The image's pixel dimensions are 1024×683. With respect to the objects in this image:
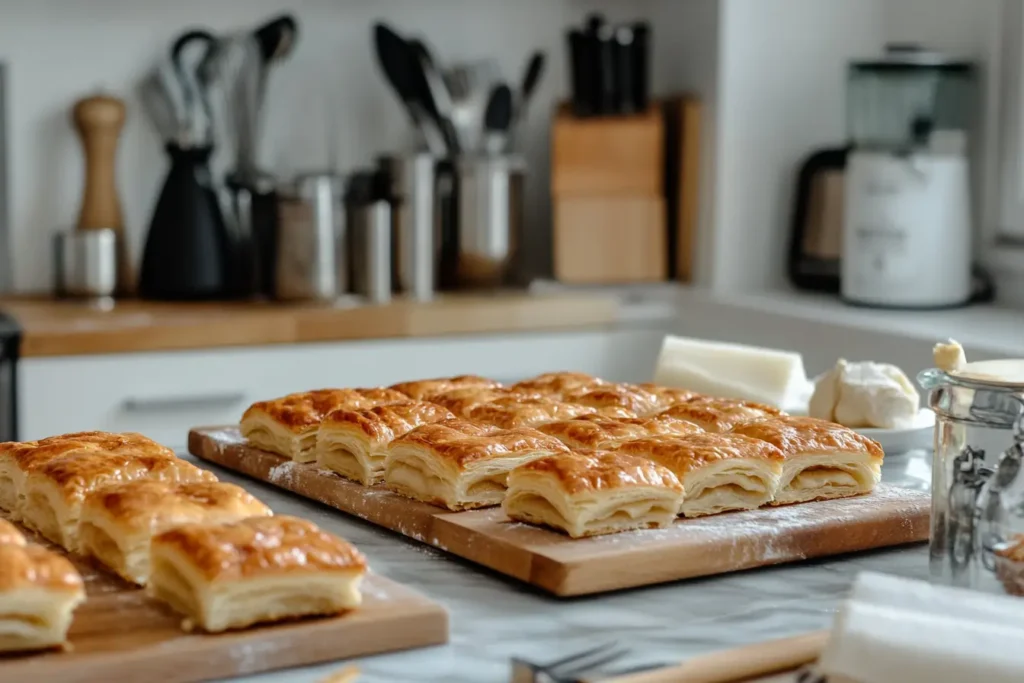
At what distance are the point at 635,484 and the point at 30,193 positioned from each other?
88.3 inches

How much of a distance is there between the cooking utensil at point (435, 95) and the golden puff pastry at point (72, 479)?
198 cm

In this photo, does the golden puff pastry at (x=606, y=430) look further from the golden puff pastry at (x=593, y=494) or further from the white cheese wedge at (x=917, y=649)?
the white cheese wedge at (x=917, y=649)

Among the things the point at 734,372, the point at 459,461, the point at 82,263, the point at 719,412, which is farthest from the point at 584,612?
the point at 82,263

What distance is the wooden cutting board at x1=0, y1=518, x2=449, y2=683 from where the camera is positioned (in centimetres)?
82

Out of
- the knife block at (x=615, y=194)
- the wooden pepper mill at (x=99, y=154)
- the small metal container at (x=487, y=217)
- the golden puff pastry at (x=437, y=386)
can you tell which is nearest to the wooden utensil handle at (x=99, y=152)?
the wooden pepper mill at (x=99, y=154)

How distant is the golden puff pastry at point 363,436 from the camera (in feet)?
4.08

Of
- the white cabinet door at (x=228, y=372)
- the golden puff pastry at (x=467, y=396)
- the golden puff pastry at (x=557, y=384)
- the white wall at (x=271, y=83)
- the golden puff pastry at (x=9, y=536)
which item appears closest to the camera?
the golden puff pastry at (x=9, y=536)

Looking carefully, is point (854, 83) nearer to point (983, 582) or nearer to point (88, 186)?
point (88, 186)

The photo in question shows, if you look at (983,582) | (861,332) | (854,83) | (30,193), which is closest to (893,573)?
(983,582)

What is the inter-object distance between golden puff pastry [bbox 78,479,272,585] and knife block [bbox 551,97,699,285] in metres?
2.13

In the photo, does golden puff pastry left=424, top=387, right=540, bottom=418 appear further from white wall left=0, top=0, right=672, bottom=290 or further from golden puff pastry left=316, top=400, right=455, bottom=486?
white wall left=0, top=0, right=672, bottom=290

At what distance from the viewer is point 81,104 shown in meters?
2.94

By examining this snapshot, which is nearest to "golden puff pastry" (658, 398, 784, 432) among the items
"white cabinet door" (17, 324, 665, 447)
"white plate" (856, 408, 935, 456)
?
"white plate" (856, 408, 935, 456)

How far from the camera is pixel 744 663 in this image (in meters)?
0.85
